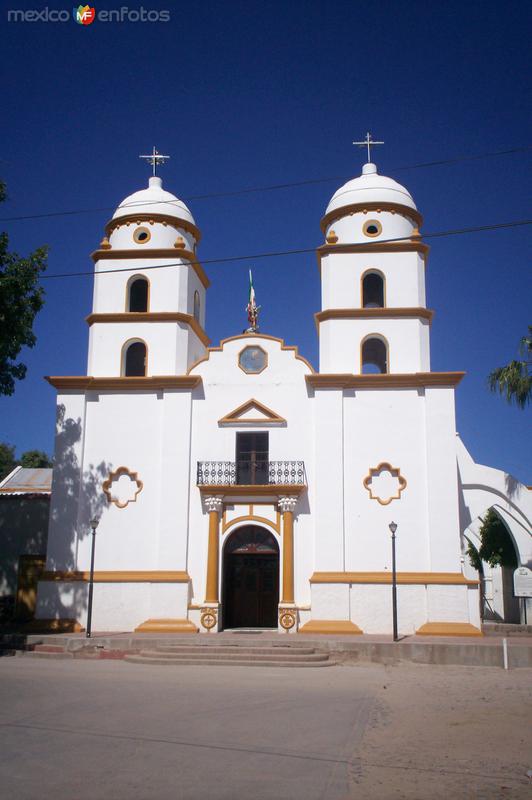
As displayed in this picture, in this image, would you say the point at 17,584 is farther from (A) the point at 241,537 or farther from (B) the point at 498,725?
(B) the point at 498,725

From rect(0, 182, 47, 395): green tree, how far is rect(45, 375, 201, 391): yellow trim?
3.39 metres

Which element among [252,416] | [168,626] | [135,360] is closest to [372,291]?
[252,416]

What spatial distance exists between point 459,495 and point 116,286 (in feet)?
42.2

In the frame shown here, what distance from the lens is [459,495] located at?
24.1 m

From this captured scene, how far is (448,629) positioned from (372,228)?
41.1 feet

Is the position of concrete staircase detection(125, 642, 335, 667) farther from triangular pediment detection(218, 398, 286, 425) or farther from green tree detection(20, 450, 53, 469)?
green tree detection(20, 450, 53, 469)

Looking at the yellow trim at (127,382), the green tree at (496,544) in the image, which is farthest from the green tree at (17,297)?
the green tree at (496,544)

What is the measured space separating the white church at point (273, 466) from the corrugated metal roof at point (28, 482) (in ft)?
24.5

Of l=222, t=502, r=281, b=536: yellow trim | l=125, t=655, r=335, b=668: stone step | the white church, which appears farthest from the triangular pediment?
l=125, t=655, r=335, b=668: stone step

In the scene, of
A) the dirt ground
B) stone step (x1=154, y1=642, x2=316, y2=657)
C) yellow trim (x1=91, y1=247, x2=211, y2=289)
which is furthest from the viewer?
yellow trim (x1=91, y1=247, x2=211, y2=289)

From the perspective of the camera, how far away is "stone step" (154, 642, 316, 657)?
61.5 feet

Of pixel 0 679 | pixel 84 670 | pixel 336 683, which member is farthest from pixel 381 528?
pixel 0 679

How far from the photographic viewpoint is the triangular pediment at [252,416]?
23.8 meters

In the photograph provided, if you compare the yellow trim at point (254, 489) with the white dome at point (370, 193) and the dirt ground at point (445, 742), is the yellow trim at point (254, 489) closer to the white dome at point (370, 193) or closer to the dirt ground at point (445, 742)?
the dirt ground at point (445, 742)
